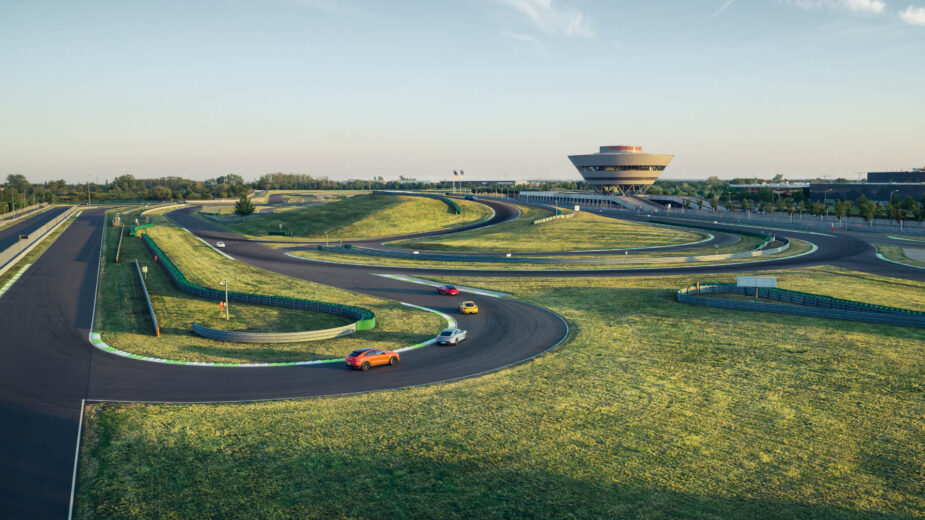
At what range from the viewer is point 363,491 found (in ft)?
61.9

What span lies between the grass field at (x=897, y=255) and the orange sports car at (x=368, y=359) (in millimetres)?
73314

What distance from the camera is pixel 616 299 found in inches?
2048

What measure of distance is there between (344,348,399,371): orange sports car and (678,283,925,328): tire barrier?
30.5 meters

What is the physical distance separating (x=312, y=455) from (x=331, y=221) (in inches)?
4596

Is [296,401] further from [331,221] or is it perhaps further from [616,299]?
[331,221]

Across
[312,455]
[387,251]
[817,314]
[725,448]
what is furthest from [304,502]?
[387,251]

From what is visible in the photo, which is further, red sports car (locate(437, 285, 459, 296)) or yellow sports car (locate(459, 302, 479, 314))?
red sports car (locate(437, 285, 459, 296))

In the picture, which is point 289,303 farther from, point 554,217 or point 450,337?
point 554,217

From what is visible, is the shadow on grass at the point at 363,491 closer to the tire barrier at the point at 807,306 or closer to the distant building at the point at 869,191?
the tire barrier at the point at 807,306

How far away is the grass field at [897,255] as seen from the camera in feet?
236

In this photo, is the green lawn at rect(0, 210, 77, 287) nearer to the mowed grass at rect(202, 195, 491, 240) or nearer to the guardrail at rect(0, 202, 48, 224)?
the guardrail at rect(0, 202, 48, 224)

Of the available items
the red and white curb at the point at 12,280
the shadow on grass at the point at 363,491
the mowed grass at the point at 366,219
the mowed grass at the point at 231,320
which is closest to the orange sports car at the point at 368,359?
the mowed grass at the point at 231,320

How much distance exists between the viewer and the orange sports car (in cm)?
3275

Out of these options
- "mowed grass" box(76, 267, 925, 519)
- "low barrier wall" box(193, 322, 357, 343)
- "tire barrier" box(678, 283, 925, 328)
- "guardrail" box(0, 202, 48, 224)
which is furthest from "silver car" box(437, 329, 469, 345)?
"guardrail" box(0, 202, 48, 224)
